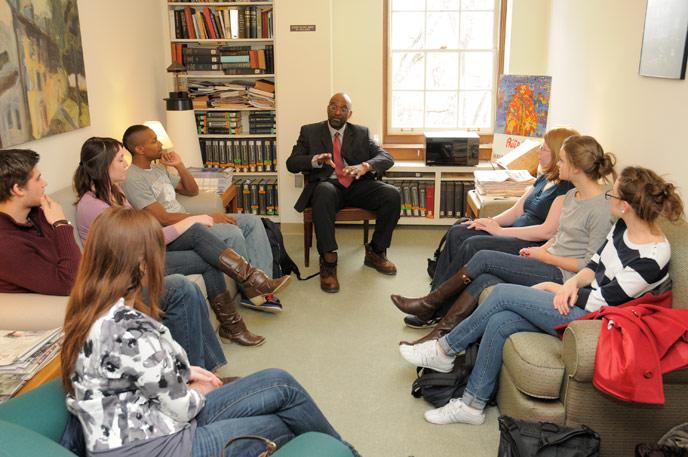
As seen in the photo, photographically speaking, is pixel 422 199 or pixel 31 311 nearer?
pixel 31 311

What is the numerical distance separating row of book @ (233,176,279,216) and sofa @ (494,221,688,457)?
3.44 metres

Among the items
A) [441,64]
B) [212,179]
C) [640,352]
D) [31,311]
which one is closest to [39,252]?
[31,311]

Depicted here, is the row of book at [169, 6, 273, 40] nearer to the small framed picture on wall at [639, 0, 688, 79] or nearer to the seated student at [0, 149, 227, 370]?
the seated student at [0, 149, 227, 370]

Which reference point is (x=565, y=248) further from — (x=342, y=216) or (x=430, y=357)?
(x=342, y=216)

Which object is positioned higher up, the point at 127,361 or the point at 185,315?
the point at 127,361

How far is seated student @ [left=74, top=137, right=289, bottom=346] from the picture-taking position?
322 cm

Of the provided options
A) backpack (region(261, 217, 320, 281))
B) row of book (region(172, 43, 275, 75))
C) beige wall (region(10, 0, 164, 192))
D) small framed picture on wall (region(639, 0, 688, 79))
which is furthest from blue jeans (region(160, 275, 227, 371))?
row of book (region(172, 43, 275, 75))

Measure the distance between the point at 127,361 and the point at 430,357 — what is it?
1.69m

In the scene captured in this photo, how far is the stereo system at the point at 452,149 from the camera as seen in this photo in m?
5.29

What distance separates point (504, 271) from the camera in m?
3.17

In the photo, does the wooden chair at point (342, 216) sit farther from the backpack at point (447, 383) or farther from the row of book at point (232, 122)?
the backpack at point (447, 383)

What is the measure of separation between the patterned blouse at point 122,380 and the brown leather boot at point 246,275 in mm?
1775

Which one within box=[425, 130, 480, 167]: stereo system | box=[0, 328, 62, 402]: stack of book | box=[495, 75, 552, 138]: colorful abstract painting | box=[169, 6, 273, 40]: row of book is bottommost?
box=[0, 328, 62, 402]: stack of book

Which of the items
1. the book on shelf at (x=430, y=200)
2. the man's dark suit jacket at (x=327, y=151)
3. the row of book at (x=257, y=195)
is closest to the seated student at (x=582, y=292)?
Answer: the man's dark suit jacket at (x=327, y=151)
